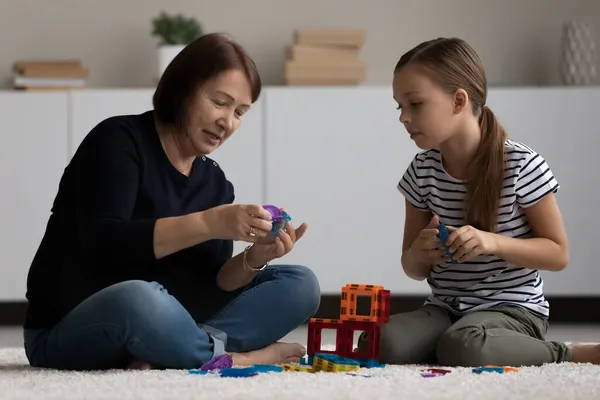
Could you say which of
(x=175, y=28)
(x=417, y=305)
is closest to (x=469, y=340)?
(x=417, y=305)

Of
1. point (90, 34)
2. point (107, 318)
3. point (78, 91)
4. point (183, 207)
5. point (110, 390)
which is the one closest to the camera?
point (110, 390)

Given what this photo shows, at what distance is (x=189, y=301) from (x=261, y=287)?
15 cm

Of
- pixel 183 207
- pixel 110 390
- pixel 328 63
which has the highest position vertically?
pixel 328 63

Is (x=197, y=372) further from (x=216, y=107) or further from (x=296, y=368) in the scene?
(x=216, y=107)

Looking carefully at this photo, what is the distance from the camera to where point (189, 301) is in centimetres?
214

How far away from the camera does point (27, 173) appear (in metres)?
3.53

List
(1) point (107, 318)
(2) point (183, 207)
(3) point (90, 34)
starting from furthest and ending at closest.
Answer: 1. (3) point (90, 34)
2. (2) point (183, 207)
3. (1) point (107, 318)

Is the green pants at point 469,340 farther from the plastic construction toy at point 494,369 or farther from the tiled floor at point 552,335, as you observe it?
the tiled floor at point 552,335

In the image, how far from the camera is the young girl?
6.85 ft

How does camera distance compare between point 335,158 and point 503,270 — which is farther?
point 335,158

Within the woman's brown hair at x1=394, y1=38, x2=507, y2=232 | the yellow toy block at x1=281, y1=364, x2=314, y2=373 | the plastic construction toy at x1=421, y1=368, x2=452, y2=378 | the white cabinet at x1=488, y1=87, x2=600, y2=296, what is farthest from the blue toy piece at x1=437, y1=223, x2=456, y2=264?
the white cabinet at x1=488, y1=87, x2=600, y2=296

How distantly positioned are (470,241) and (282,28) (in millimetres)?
2096

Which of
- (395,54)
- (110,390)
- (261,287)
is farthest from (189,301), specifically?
(395,54)

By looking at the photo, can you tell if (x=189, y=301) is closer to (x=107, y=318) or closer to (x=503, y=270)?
(x=107, y=318)
